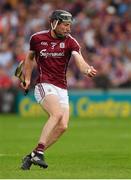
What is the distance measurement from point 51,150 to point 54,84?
13.0 feet

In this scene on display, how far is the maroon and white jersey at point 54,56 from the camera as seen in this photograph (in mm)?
11961

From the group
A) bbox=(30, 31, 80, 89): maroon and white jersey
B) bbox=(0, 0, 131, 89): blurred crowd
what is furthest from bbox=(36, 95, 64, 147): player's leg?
bbox=(0, 0, 131, 89): blurred crowd

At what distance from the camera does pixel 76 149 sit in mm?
15859

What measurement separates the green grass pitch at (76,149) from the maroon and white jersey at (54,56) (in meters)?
1.29

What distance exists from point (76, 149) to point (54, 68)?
4.15 m

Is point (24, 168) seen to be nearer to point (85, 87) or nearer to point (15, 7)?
point (85, 87)

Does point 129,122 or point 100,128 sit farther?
point 129,122

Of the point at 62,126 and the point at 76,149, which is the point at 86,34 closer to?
the point at 76,149

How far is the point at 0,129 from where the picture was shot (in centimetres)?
2153

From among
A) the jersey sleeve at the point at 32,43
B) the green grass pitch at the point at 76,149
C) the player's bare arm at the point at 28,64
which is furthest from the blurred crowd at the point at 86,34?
the jersey sleeve at the point at 32,43

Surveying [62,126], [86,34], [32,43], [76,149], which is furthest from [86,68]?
[86,34]

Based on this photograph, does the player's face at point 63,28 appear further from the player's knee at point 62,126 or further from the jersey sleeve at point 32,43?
the player's knee at point 62,126

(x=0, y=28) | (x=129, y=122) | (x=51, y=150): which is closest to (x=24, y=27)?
(x=0, y=28)

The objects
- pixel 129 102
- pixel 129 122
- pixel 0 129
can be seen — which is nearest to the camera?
pixel 0 129
